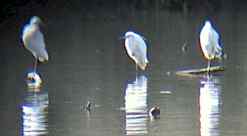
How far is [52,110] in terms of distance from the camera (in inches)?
554

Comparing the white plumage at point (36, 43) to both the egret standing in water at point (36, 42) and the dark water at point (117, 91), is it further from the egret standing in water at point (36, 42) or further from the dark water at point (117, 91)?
the dark water at point (117, 91)

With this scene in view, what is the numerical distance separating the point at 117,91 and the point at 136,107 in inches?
83.4

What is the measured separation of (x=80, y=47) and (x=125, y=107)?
1221cm

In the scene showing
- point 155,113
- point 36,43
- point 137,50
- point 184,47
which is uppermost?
point 184,47

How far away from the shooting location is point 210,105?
14438mm

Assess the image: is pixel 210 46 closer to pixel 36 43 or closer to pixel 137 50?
pixel 137 50

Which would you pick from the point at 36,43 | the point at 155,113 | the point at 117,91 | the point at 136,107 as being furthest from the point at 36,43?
the point at 155,113

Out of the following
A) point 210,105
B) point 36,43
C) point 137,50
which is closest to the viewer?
point 210,105

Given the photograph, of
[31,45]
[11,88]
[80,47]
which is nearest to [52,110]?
[11,88]

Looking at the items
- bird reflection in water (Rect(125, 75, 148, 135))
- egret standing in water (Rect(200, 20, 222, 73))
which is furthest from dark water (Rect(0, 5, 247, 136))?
egret standing in water (Rect(200, 20, 222, 73))

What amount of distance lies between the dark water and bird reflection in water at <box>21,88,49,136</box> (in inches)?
0.6

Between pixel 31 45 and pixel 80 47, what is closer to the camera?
pixel 31 45

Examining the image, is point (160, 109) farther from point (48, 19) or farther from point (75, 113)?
point (48, 19)

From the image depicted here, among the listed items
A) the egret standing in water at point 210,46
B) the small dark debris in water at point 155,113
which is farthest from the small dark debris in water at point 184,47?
the small dark debris in water at point 155,113
